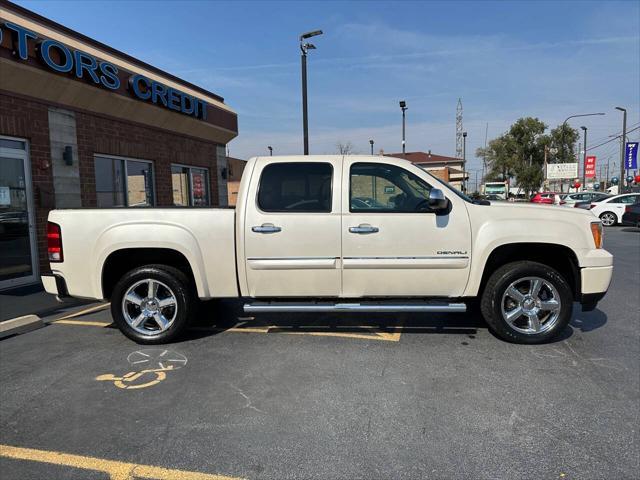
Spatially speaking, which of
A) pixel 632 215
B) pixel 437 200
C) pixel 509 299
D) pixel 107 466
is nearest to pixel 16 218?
pixel 107 466

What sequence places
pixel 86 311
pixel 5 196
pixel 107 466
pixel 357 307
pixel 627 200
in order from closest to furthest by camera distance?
pixel 107 466
pixel 357 307
pixel 86 311
pixel 5 196
pixel 627 200

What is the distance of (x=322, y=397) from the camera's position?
11.9 feet

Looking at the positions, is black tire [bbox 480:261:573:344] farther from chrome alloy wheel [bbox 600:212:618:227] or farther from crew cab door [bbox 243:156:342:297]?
chrome alloy wheel [bbox 600:212:618:227]

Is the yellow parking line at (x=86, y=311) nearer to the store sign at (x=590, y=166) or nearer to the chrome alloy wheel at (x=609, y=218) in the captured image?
the chrome alloy wheel at (x=609, y=218)

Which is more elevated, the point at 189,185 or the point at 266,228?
the point at 189,185

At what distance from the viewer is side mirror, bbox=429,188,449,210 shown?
444 cm

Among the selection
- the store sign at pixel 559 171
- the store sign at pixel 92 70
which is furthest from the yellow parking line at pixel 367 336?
the store sign at pixel 559 171

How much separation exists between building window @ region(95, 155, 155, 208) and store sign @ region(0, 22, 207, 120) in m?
1.55

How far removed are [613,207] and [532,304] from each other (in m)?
18.0

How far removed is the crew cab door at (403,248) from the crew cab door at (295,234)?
0.50 feet

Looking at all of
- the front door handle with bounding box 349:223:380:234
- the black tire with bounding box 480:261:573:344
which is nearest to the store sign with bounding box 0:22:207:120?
the front door handle with bounding box 349:223:380:234

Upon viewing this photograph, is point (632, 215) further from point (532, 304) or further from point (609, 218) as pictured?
point (532, 304)

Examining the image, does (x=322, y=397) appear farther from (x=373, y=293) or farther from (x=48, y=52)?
(x=48, y=52)

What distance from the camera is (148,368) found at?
4297mm
